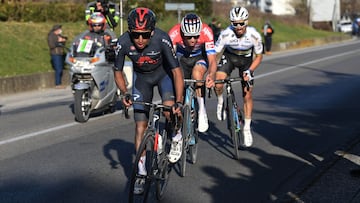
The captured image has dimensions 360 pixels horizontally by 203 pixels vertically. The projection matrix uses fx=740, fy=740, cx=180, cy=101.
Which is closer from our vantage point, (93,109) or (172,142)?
(172,142)

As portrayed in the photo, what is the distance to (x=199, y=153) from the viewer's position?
32.9 feet

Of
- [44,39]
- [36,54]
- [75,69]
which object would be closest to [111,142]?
[75,69]

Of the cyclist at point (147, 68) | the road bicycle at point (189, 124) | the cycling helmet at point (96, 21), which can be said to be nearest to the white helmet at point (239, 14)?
the road bicycle at point (189, 124)

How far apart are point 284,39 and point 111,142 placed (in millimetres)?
43261

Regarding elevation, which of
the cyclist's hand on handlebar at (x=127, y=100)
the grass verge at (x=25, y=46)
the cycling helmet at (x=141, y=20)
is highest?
the cycling helmet at (x=141, y=20)

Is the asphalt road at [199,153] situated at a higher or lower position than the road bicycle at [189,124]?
lower

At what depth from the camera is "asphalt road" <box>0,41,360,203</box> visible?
306 inches

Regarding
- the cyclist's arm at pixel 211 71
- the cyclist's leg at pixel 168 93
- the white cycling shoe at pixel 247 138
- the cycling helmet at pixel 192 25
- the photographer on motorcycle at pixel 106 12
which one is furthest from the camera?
the photographer on motorcycle at pixel 106 12

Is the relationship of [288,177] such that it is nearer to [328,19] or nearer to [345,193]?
[345,193]

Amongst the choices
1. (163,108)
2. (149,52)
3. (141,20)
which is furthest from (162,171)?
(141,20)

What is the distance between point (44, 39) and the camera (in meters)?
27.1

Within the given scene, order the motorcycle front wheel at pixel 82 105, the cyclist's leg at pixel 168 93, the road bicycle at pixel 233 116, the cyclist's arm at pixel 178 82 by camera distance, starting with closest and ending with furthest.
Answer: the cyclist's arm at pixel 178 82 → the cyclist's leg at pixel 168 93 → the road bicycle at pixel 233 116 → the motorcycle front wheel at pixel 82 105

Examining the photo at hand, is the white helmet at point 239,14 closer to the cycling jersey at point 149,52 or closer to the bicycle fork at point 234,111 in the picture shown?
the bicycle fork at point 234,111

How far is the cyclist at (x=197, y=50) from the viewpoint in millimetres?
9070
